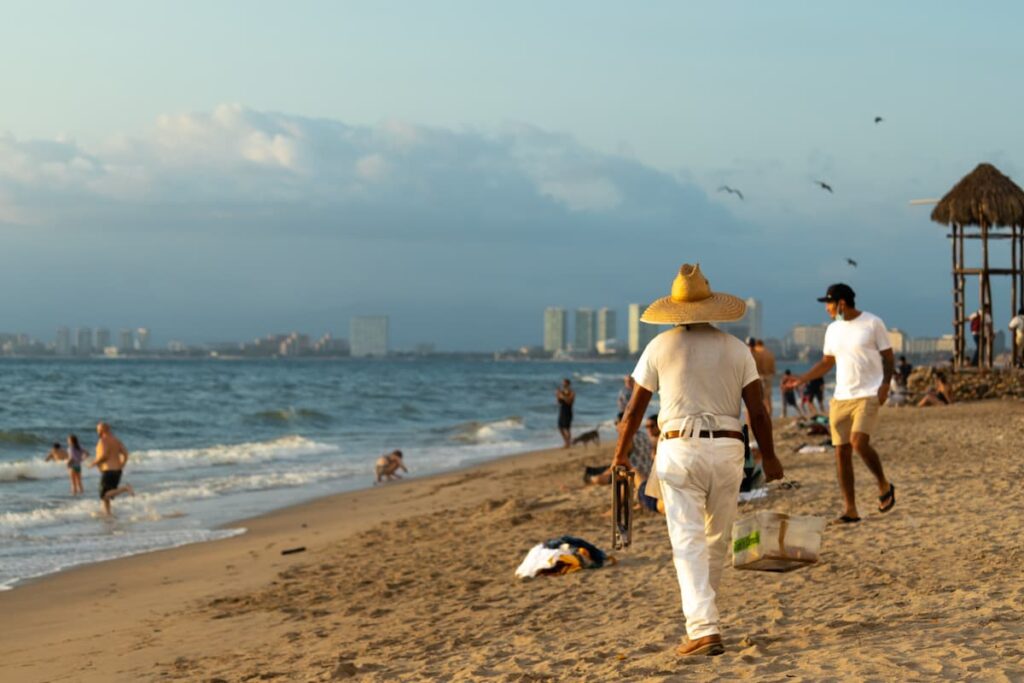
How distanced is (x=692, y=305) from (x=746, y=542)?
4.75 ft

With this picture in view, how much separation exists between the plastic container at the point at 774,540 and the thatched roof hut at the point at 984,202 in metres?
19.5

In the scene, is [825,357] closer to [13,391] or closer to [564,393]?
[564,393]

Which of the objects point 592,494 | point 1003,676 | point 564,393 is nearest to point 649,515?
point 592,494

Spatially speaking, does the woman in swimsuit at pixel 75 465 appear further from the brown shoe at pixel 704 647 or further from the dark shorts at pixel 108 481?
the brown shoe at pixel 704 647

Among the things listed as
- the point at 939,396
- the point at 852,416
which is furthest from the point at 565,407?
the point at 852,416

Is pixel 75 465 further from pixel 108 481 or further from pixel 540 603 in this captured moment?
pixel 540 603

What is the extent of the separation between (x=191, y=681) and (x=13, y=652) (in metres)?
2.05

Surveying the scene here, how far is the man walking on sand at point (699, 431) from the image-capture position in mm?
5188

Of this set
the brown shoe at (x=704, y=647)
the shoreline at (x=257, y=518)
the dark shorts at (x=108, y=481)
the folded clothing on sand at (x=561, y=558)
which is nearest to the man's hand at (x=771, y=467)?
the brown shoe at (x=704, y=647)

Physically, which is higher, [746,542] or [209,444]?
[746,542]

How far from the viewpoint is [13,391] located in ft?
172

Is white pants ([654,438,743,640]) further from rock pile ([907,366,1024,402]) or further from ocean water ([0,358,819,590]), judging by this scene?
rock pile ([907,366,1024,402])

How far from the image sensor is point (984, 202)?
23750mm

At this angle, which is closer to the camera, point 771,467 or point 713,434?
point 713,434
